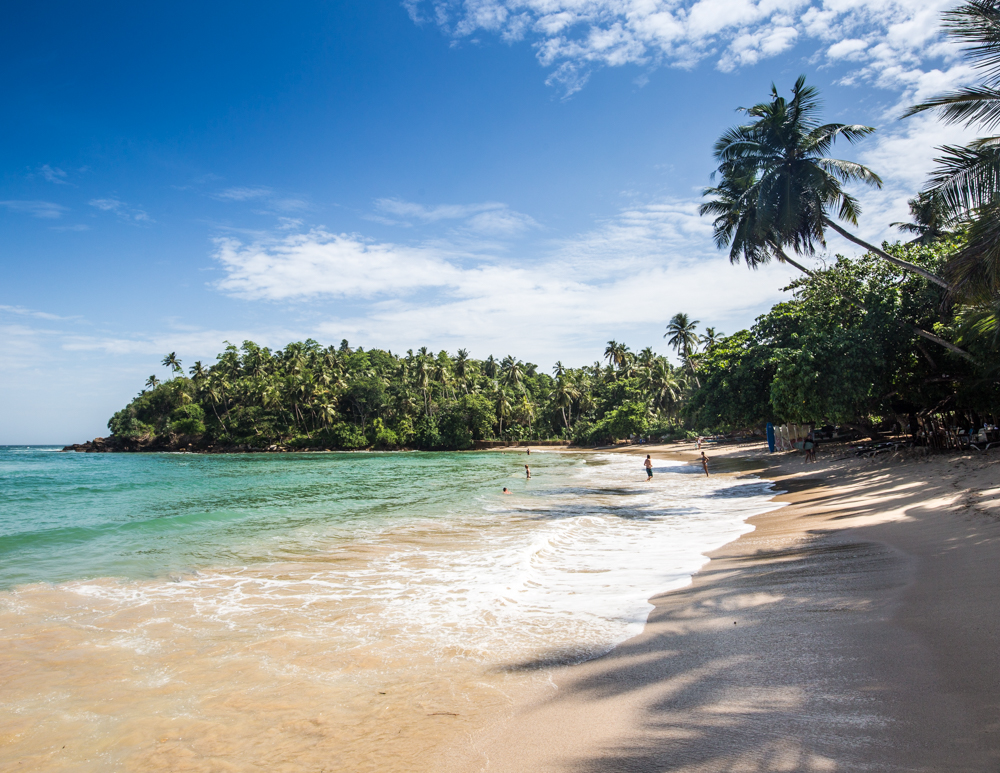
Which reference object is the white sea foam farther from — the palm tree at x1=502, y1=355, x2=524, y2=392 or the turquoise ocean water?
the palm tree at x1=502, y1=355, x2=524, y2=392

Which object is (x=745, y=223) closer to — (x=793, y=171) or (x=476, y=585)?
(x=793, y=171)

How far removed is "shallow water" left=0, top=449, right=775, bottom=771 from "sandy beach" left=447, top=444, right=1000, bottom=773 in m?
0.54

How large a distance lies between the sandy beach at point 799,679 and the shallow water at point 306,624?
1.78 ft

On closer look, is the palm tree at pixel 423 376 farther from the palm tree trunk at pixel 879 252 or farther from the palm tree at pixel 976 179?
the palm tree at pixel 976 179

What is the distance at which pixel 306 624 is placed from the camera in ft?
21.3

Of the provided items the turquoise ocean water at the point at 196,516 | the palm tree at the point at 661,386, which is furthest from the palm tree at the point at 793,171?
the palm tree at the point at 661,386

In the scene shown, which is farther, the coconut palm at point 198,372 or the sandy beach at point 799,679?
the coconut palm at point 198,372

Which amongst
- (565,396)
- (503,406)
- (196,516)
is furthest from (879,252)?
(503,406)

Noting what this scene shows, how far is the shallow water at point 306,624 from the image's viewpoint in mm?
3996

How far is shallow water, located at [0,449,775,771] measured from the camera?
157 inches

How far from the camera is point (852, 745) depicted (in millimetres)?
Result: 2756

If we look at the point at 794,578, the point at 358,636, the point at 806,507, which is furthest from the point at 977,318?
the point at 358,636

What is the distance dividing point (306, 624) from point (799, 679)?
5.38m

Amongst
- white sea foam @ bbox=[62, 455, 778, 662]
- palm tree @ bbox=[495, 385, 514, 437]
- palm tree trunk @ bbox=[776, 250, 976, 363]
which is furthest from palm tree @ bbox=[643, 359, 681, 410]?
white sea foam @ bbox=[62, 455, 778, 662]
